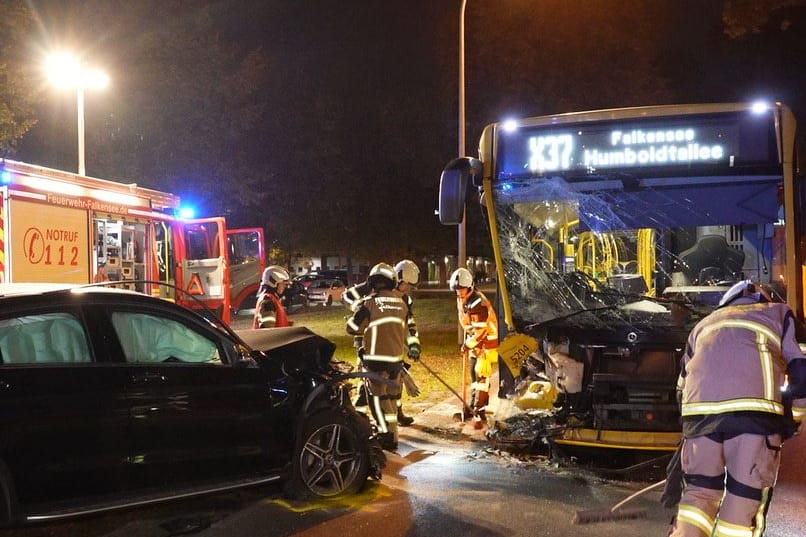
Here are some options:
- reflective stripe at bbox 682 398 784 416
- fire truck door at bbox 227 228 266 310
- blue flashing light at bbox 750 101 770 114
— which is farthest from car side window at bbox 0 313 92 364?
Answer: fire truck door at bbox 227 228 266 310

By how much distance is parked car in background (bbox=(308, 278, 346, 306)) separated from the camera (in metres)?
32.2

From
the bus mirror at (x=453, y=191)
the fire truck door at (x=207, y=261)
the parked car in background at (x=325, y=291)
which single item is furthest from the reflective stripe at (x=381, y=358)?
the parked car in background at (x=325, y=291)

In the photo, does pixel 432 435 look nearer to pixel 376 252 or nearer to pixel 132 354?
pixel 132 354

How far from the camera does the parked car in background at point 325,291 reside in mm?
32219

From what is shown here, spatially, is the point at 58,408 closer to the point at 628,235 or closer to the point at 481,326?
the point at 628,235

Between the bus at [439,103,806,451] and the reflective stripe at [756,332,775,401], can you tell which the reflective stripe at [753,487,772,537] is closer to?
the reflective stripe at [756,332,775,401]

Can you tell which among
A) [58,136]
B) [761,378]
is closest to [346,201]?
[58,136]

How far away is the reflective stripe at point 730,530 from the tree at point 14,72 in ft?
51.1

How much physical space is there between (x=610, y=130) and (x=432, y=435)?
11.9ft

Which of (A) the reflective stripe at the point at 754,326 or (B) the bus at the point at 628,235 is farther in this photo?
(B) the bus at the point at 628,235

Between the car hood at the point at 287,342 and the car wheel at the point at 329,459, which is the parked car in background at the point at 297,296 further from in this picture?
the car wheel at the point at 329,459

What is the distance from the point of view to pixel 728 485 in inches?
164

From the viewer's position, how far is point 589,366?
7031mm

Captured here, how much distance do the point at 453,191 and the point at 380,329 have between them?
1.50 meters
